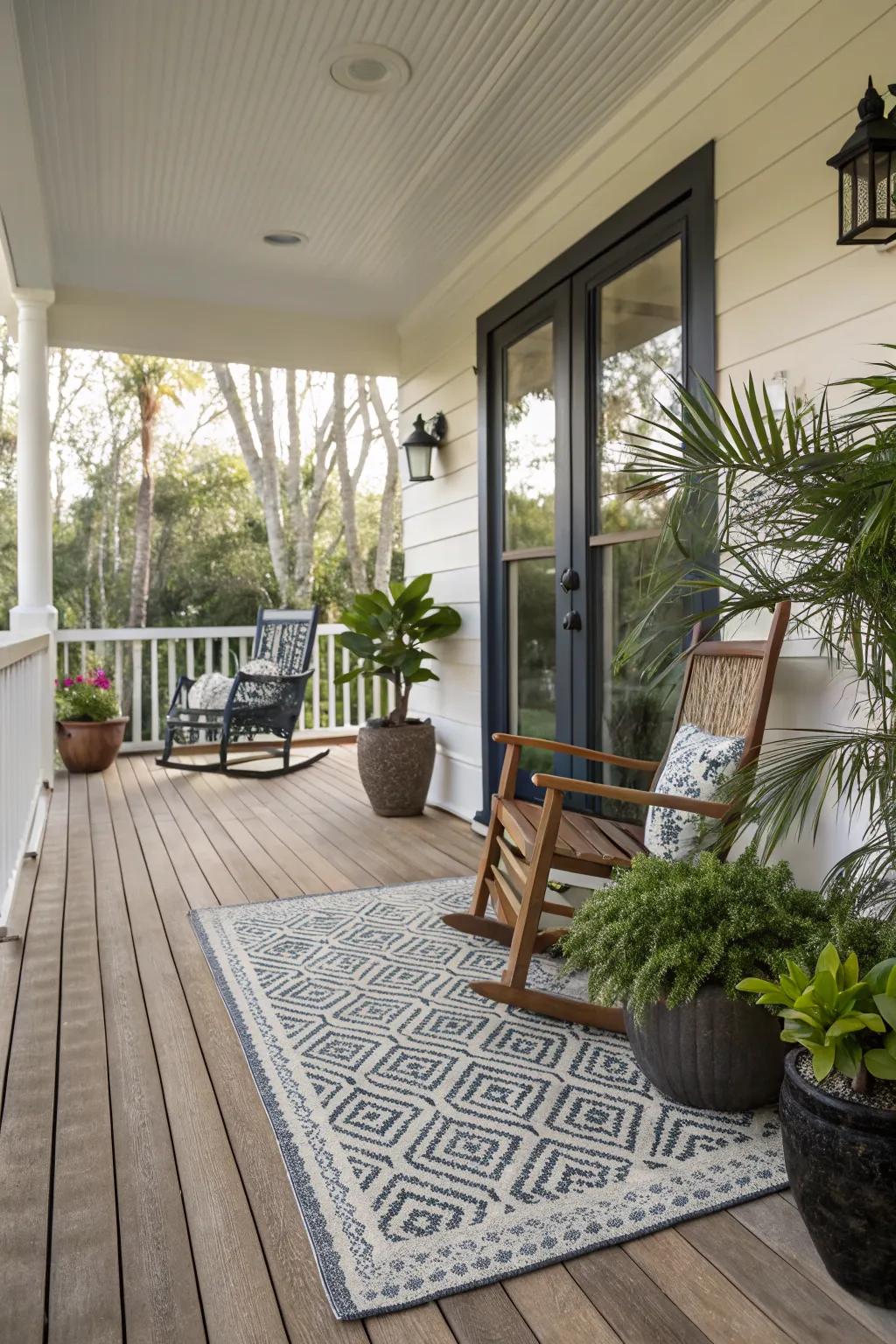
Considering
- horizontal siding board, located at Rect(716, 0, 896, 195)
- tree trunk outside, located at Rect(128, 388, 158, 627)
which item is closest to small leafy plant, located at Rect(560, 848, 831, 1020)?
horizontal siding board, located at Rect(716, 0, 896, 195)

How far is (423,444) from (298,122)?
187cm

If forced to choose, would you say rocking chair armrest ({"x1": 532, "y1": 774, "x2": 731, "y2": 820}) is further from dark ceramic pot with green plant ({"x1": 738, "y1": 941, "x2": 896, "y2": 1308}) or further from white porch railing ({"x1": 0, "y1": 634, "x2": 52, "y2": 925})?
white porch railing ({"x1": 0, "y1": 634, "x2": 52, "y2": 925})

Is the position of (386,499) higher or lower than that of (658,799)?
higher

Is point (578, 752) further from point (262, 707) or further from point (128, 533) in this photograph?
point (128, 533)

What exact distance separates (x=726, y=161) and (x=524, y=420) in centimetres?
152

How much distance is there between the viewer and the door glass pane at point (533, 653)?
3961 mm

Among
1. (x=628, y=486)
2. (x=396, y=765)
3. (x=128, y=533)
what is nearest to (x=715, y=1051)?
(x=628, y=486)

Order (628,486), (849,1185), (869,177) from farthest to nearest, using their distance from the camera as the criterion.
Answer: (628,486) < (869,177) < (849,1185)

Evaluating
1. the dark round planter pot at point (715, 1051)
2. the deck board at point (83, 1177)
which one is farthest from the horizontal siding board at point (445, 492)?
the dark round planter pot at point (715, 1051)

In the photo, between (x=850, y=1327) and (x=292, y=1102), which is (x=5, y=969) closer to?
(x=292, y=1102)

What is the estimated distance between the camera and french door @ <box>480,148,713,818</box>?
3.14 metres

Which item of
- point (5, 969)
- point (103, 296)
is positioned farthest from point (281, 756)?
point (5, 969)

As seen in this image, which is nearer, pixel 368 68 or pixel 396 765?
pixel 368 68

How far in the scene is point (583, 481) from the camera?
3605mm
